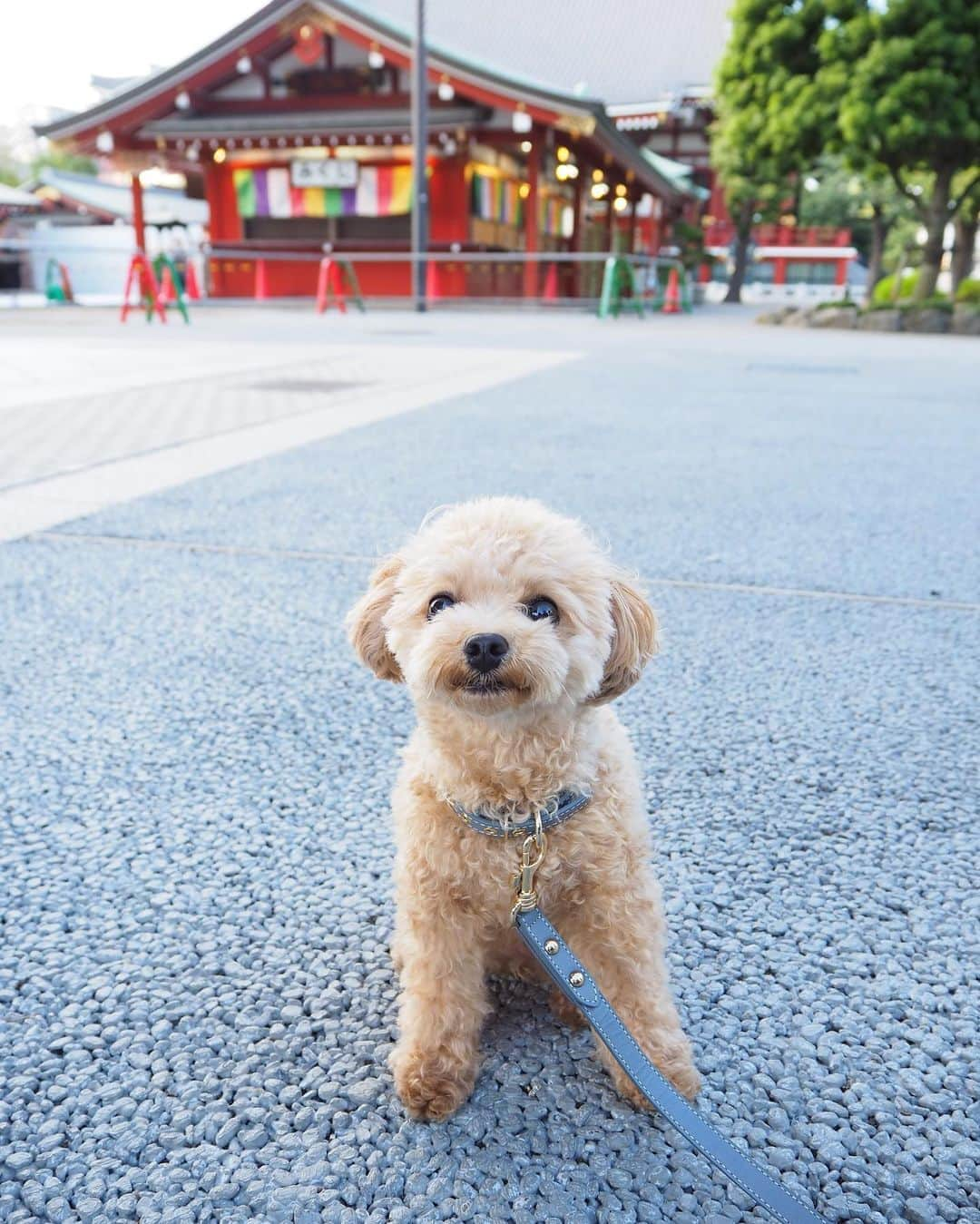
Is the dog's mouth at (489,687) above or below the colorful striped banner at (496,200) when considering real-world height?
below

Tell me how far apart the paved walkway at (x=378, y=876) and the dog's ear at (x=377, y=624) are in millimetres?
571

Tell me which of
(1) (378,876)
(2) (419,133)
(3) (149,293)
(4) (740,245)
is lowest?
(1) (378,876)

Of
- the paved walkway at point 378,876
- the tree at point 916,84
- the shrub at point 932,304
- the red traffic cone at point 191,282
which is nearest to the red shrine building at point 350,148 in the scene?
the red traffic cone at point 191,282

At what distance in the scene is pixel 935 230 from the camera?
21.3m

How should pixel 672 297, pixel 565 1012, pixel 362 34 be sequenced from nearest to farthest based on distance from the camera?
1. pixel 565 1012
2. pixel 362 34
3. pixel 672 297

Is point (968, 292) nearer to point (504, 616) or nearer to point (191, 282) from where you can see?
point (191, 282)

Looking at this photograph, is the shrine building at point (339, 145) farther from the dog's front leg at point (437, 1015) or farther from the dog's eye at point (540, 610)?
the dog's front leg at point (437, 1015)

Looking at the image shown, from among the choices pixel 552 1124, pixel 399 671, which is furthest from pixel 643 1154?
pixel 399 671

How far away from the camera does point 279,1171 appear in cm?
149

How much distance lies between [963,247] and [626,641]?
25.1 m

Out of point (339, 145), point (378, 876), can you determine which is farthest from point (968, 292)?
point (378, 876)

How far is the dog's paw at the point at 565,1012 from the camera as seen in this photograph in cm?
180

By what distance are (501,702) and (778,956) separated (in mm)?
816

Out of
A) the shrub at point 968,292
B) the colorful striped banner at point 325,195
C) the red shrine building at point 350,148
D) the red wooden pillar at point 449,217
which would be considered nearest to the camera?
the shrub at point 968,292
